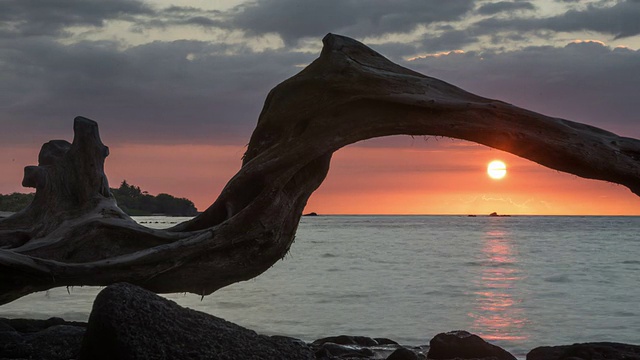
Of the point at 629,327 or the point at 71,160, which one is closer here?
the point at 71,160

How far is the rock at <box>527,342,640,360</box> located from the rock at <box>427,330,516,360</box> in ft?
1.65

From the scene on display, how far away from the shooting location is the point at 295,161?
262 inches

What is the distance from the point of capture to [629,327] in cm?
1531

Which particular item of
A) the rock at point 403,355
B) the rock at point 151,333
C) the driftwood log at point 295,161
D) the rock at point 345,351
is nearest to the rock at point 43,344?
the driftwood log at point 295,161

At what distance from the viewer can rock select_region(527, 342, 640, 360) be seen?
332 inches

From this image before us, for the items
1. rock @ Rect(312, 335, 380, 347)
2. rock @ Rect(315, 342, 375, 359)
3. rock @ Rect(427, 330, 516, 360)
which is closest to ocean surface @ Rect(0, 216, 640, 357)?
rock @ Rect(312, 335, 380, 347)

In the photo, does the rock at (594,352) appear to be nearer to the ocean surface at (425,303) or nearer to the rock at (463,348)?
the rock at (463,348)

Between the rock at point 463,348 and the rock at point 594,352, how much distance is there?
0.50 m

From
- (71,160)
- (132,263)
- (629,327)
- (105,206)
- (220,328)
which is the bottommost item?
(629,327)

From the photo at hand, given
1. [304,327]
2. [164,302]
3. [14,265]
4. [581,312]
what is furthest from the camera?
[581,312]

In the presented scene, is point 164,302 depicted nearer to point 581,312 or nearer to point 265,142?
point 265,142

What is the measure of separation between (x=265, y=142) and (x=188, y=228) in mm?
1097

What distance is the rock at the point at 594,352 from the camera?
27.7 feet

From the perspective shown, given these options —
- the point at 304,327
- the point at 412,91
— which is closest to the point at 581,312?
the point at 304,327
